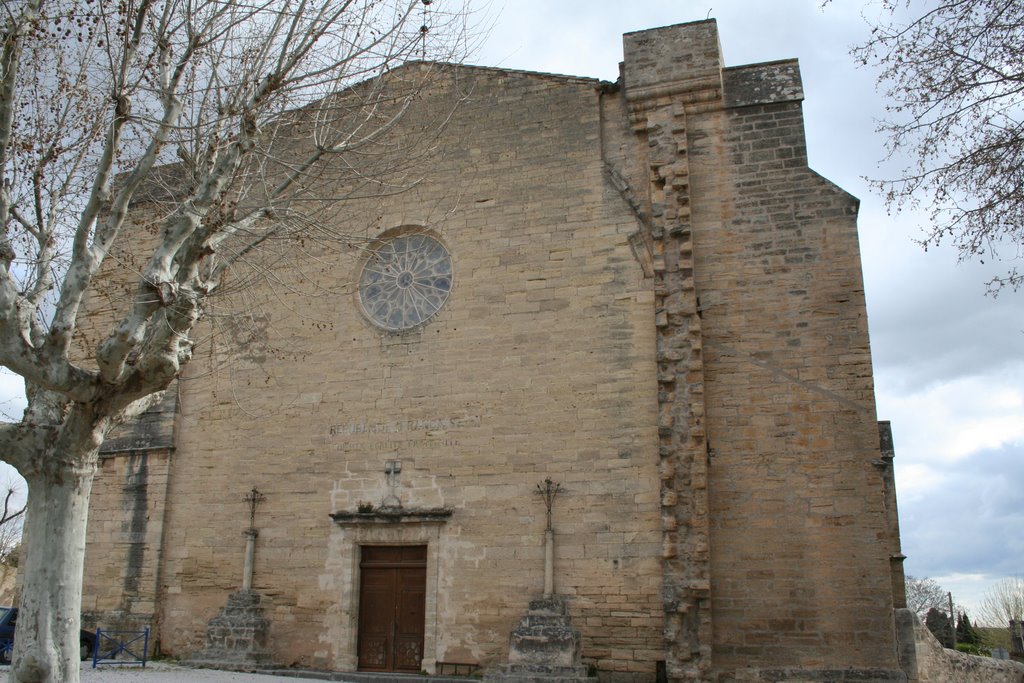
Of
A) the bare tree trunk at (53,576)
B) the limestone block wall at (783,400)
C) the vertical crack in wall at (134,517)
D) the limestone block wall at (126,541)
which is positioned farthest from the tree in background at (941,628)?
the bare tree trunk at (53,576)

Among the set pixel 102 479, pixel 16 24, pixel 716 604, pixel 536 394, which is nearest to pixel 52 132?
pixel 16 24

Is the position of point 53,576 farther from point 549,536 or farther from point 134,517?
point 134,517

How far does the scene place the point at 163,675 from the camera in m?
10.7

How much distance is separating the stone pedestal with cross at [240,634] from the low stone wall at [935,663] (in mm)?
7504

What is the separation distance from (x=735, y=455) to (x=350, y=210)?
6.15 m

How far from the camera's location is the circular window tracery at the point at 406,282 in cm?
1295

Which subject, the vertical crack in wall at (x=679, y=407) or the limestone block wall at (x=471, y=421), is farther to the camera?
the limestone block wall at (x=471, y=421)

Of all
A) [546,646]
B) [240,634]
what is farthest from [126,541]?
[546,646]

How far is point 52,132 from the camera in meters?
8.15

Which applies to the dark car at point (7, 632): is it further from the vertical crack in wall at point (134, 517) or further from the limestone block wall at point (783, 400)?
the limestone block wall at point (783, 400)

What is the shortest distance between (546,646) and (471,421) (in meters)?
2.95

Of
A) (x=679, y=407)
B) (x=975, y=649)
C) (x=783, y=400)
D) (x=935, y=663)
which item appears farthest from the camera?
(x=975, y=649)

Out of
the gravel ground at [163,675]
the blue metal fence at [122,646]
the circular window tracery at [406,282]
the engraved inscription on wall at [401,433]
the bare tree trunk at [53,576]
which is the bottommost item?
the gravel ground at [163,675]

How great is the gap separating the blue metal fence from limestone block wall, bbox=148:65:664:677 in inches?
13.8
